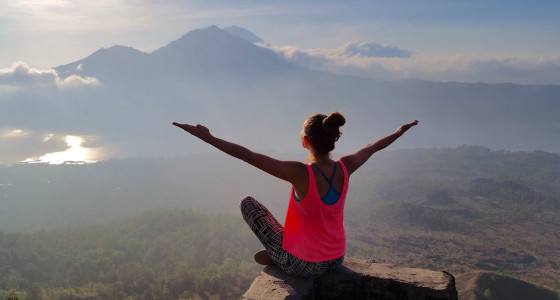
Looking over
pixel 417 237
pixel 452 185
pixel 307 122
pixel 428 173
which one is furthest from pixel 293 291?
pixel 428 173

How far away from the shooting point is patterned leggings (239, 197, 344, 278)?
4594 millimetres

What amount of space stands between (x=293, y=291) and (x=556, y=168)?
590 ft

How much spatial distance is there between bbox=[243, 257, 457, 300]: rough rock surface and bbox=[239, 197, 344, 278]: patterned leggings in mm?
124

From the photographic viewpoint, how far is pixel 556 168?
153000mm

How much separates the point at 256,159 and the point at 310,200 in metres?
0.73

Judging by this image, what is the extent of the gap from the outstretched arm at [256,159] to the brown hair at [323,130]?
0.92 ft

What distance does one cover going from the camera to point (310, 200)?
4.04 m

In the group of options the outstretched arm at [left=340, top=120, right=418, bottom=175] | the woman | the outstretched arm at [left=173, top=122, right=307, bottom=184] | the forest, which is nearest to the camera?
the outstretched arm at [left=173, top=122, right=307, bottom=184]

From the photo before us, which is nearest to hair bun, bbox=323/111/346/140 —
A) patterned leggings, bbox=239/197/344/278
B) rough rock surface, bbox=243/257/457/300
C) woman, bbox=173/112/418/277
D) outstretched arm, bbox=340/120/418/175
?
woman, bbox=173/112/418/277

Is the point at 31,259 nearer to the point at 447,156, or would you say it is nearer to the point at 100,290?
the point at 100,290

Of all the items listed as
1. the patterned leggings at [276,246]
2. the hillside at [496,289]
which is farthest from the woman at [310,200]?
the hillside at [496,289]

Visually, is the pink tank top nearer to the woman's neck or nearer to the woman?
the woman

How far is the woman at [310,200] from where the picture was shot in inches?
150

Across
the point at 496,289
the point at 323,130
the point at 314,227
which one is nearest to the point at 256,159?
the point at 323,130
